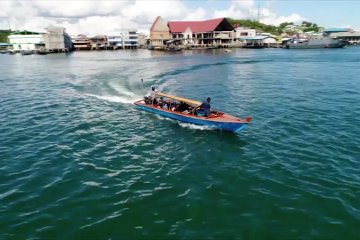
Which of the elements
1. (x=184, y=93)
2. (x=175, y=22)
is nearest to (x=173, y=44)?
(x=175, y=22)

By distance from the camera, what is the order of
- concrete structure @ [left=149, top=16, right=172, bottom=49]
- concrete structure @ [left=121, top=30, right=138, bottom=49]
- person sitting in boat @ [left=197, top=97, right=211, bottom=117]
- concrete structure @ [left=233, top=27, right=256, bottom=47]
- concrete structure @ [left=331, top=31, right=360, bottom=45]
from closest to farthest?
person sitting in boat @ [left=197, top=97, right=211, bottom=117] → concrete structure @ [left=233, top=27, right=256, bottom=47] → concrete structure @ [left=149, top=16, right=172, bottom=49] → concrete structure @ [left=331, top=31, right=360, bottom=45] → concrete structure @ [left=121, top=30, right=138, bottom=49]

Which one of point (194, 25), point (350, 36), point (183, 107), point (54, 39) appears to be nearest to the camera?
point (183, 107)

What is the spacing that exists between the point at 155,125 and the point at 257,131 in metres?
8.92

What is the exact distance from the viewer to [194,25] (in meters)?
159

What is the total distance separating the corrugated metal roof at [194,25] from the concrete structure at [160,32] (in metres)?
3.70

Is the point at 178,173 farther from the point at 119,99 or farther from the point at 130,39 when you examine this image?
the point at 130,39

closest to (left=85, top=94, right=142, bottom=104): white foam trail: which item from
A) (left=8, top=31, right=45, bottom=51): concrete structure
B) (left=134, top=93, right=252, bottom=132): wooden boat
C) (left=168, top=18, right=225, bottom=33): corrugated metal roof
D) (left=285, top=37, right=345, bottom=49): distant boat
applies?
(left=134, top=93, right=252, bottom=132): wooden boat

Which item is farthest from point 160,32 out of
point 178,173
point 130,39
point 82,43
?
point 178,173

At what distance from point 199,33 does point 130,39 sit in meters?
53.1

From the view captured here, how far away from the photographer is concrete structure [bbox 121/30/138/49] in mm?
186375

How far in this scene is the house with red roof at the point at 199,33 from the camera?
149750mm

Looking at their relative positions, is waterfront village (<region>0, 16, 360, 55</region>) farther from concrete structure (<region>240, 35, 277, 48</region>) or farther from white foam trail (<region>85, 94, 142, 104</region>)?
white foam trail (<region>85, 94, 142, 104</region>)

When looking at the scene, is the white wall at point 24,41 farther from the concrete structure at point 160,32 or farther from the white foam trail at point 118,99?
the white foam trail at point 118,99

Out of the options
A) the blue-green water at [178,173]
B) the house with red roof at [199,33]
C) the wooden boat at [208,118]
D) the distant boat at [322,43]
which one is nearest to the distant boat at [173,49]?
the house with red roof at [199,33]
